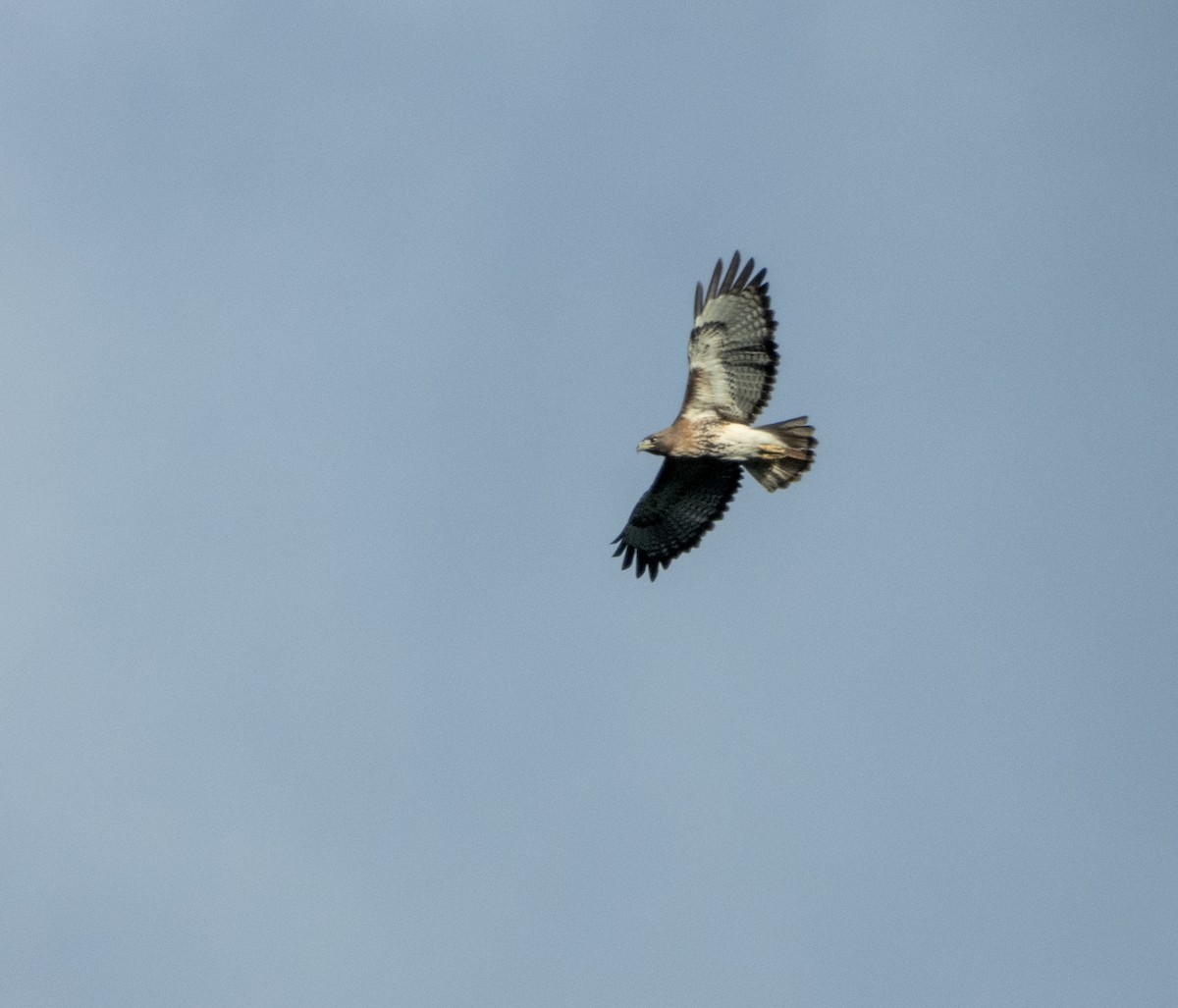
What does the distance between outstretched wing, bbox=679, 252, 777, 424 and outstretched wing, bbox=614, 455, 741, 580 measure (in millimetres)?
905

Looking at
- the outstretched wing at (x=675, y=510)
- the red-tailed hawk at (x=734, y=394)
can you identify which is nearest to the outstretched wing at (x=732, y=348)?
the red-tailed hawk at (x=734, y=394)

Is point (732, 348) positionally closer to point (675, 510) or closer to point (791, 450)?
point (791, 450)

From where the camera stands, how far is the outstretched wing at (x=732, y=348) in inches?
902

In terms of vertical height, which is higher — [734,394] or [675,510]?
[734,394]

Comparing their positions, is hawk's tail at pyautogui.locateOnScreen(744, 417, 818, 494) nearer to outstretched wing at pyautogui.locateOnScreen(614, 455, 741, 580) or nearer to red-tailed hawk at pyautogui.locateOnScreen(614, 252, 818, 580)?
red-tailed hawk at pyautogui.locateOnScreen(614, 252, 818, 580)

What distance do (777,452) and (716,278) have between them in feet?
6.84

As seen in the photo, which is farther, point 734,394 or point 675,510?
point 675,510

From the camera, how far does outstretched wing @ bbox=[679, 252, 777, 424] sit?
902 inches

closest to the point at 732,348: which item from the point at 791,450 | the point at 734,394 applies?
the point at 734,394

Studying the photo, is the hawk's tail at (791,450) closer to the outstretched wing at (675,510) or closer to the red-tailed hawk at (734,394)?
the red-tailed hawk at (734,394)

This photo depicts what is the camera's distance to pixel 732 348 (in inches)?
904

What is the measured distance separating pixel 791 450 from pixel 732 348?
1.33m

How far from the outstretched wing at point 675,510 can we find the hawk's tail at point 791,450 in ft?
2.40

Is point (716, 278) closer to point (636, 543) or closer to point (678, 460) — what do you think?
point (678, 460)
